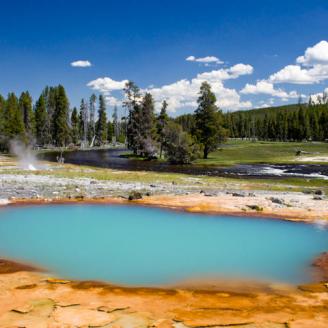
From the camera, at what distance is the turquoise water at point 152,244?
13297 mm

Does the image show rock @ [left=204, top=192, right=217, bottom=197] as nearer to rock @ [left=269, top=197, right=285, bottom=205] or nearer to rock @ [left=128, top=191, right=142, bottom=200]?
rock @ [left=269, top=197, right=285, bottom=205]

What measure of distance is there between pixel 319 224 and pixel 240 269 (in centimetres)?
759

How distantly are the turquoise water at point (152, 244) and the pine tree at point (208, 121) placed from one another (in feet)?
157

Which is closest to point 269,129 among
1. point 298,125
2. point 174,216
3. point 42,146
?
point 298,125

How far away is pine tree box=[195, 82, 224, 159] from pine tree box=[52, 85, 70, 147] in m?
45.8

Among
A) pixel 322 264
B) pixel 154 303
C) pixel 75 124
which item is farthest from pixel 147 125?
pixel 154 303

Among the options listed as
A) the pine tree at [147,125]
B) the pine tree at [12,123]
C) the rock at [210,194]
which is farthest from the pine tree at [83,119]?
the rock at [210,194]

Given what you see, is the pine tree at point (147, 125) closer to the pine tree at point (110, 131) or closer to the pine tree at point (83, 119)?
the pine tree at point (83, 119)

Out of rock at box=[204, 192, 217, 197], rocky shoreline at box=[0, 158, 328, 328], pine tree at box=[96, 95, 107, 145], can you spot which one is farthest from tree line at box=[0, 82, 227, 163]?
rocky shoreline at box=[0, 158, 328, 328]

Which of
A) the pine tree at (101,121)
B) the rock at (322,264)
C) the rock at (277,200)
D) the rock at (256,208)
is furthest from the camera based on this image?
the pine tree at (101,121)

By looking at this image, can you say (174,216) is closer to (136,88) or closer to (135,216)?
A: (135,216)

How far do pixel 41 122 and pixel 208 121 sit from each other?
57340mm

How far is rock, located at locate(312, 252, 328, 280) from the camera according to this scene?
13.1m

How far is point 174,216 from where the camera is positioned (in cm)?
2147
